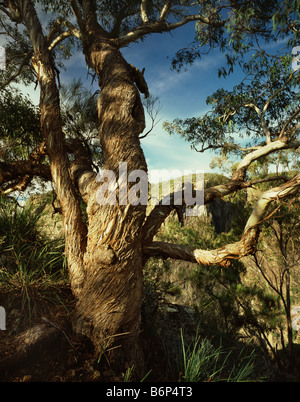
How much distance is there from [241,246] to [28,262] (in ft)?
7.72

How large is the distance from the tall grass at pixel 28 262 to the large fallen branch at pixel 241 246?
1.12 meters

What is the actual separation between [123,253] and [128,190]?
23.5 inches

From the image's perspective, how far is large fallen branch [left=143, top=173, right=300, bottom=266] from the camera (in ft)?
8.94

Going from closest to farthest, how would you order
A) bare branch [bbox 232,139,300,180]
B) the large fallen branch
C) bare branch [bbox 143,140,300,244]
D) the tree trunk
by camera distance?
the tree trunk
the large fallen branch
bare branch [bbox 143,140,300,244]
bare branch [bbox 232,139,300,180]

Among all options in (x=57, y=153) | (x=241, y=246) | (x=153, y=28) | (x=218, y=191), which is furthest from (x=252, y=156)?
(x=153, y=28)

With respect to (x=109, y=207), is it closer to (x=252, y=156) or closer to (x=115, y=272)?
(x=115, y=272)

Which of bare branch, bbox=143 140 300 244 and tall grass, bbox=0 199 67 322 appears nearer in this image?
tall grass, bbox=0 199 67 322

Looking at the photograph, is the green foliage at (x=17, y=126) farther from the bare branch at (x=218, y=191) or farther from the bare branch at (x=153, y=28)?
the bare branch at (x=218, y=191)

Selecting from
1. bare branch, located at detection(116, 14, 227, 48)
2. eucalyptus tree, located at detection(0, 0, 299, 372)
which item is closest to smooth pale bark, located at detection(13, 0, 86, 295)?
eucalyptus tree, located at detection(0, 0, 299, 372)

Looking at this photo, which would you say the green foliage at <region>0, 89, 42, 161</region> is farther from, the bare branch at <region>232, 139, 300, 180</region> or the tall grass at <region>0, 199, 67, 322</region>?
the bare branch at <region>232, 139, 300, 180</region>

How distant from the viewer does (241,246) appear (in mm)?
2795

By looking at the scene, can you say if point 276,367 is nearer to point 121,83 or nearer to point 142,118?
point 142,118

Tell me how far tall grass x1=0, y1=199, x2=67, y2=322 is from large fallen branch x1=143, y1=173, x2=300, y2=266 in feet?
3.67

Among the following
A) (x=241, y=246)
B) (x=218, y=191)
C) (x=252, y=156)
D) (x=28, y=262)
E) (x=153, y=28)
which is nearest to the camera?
(x=241, y=246)
